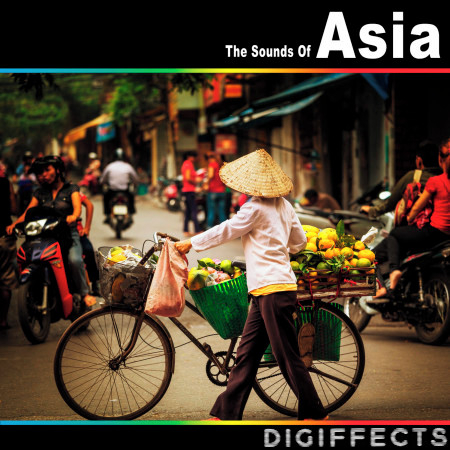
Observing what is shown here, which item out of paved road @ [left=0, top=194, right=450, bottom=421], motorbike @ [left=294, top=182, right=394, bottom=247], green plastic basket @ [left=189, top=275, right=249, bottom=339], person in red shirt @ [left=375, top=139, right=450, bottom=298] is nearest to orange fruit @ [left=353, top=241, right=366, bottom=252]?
green plastic basket @ [left=189, top=275, right=249, bottom=339]

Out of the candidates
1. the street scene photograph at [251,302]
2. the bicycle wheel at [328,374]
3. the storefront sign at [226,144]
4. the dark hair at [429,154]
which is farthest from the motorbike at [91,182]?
the bicycle wheel at [328,374]

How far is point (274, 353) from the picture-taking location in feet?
15.4

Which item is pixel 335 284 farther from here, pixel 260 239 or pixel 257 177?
pixel 257 177

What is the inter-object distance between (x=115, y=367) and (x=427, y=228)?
362 centimetres

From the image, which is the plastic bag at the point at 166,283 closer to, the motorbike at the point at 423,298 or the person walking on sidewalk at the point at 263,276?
the person walking on sidewalk at the point at 263,276

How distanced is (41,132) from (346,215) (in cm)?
4431

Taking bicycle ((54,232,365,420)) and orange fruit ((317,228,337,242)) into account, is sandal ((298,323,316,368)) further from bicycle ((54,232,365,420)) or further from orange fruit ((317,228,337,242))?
orange fruit ((317,228,337,242))

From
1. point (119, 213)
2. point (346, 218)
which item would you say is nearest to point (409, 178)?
point (346, 218)

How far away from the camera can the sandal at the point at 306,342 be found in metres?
5.07

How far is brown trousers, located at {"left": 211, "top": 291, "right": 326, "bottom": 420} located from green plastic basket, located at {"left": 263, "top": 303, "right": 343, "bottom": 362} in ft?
1.31

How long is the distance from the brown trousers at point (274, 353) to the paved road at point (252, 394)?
1.53 feet

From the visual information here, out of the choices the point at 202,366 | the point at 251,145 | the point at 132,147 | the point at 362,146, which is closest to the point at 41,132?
the point at 132,147

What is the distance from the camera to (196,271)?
15.9 ft
